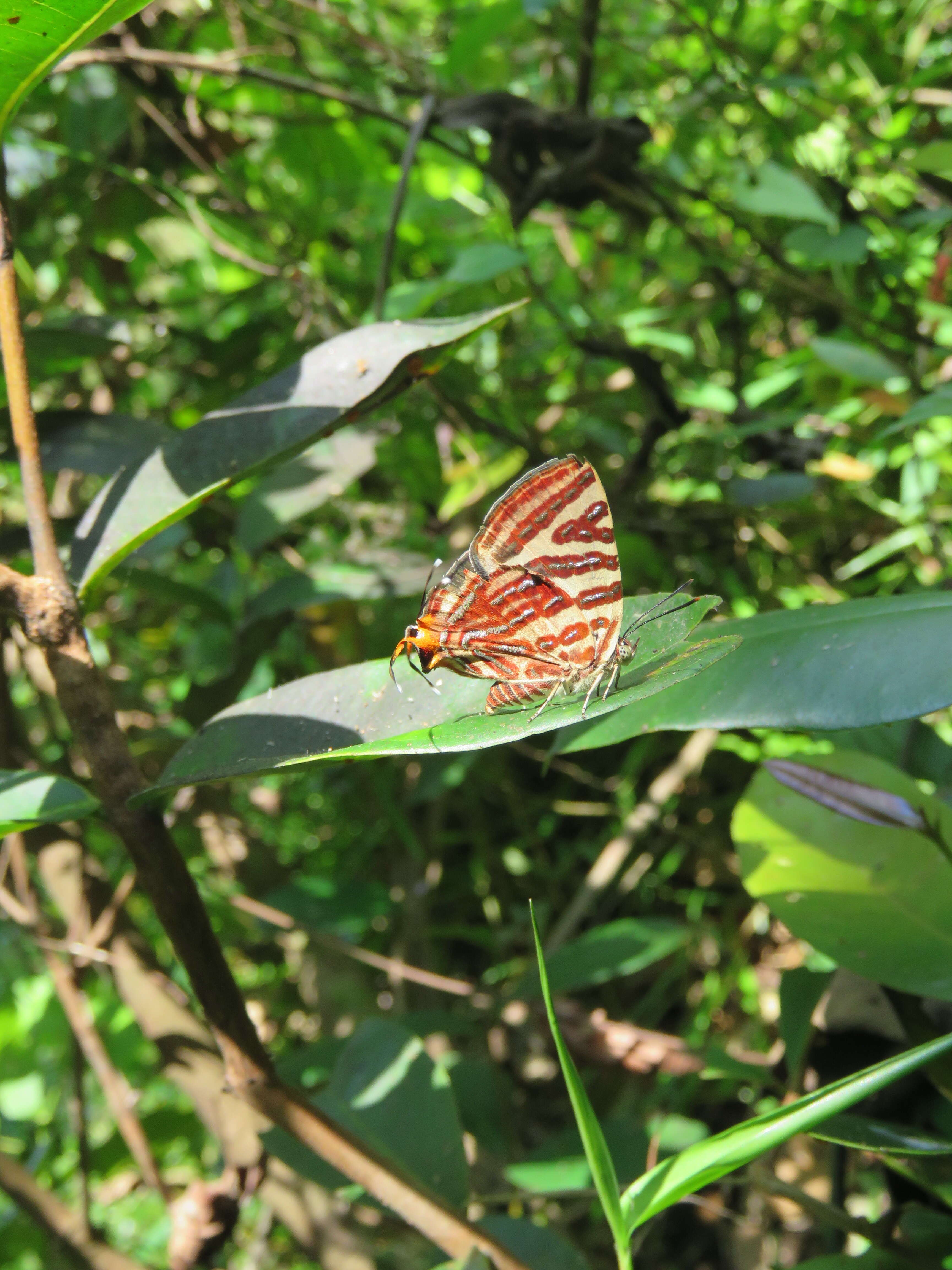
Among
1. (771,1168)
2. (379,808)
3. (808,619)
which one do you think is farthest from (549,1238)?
(379,808)

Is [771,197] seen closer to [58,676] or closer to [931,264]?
[931,264]

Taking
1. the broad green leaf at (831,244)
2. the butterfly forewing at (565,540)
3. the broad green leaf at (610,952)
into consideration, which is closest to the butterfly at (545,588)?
the butterfly forewing at (565,540)

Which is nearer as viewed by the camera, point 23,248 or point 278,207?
point 23,248

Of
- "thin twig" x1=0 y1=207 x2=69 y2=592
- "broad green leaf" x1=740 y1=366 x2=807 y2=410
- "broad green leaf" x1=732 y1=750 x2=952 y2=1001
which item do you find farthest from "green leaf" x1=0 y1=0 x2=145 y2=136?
"broad green leaf" x1=740 y1=366 x2=807 y2=410

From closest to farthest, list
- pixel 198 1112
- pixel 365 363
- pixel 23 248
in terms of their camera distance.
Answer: pixel 365 363, pixel 198 1112, pixel 23 248

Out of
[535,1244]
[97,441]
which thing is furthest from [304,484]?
[535,1244]

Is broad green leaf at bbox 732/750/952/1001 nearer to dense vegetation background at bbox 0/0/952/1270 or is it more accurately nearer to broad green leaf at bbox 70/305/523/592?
dense vegetation background at bbox 0/0/952/1270

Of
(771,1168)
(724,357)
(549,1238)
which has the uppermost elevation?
(724,357)
